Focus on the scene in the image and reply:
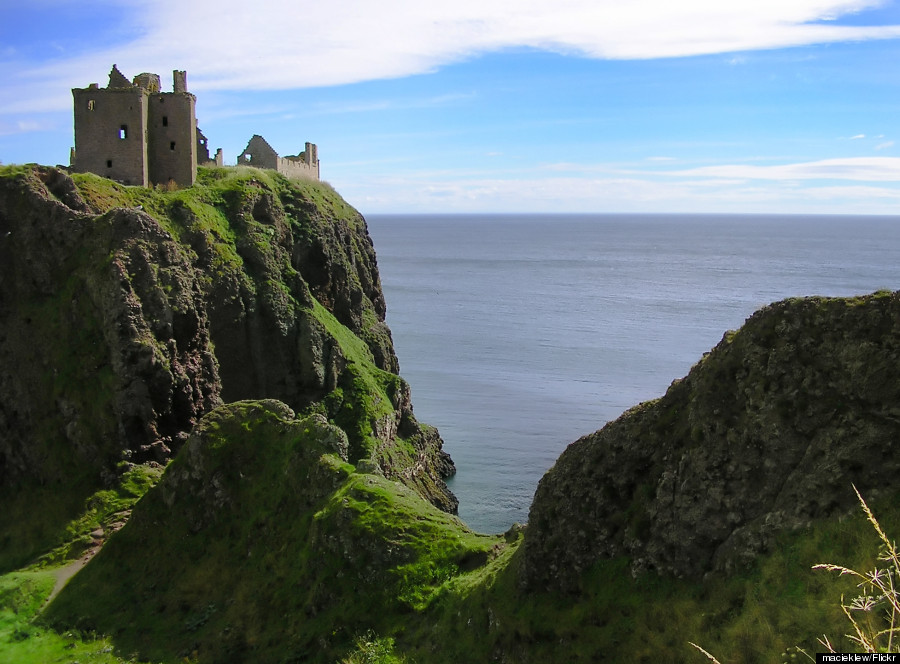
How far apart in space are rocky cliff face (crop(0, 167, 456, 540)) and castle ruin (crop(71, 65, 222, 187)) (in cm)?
350

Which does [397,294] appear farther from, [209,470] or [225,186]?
[209,470]

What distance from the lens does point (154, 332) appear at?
55344 millimetres

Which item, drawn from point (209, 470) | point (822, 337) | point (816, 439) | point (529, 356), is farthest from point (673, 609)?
point (529, 356)

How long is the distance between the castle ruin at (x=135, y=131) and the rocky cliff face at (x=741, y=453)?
53.2m

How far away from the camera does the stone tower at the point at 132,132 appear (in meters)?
67.5

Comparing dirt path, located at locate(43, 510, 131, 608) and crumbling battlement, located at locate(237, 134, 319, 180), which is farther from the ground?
crumbling battlement, located at locate(237, 134, 319, 180)

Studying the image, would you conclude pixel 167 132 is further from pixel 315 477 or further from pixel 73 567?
pixel 315 477

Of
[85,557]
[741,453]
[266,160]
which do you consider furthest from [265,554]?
[266,160]

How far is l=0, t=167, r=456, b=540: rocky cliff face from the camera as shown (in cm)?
5366

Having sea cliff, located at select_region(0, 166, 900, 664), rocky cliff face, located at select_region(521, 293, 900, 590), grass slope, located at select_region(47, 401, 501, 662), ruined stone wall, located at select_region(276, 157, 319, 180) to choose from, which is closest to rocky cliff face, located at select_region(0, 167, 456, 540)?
sea cliff, located at select_region(0, 166, 900, 664)

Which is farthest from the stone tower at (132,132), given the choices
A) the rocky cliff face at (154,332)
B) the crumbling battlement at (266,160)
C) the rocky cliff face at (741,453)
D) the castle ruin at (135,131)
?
the rocky cliff face at (741,453)

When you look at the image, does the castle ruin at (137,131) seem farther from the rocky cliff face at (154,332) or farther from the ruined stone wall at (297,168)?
the ruined stone wall at (297,168)

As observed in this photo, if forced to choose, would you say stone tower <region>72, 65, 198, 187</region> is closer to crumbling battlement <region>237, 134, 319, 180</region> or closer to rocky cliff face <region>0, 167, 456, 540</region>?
rocky cliff face <region>0, 167, 456, 540</region>

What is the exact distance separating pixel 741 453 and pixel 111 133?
59538 millimetres
